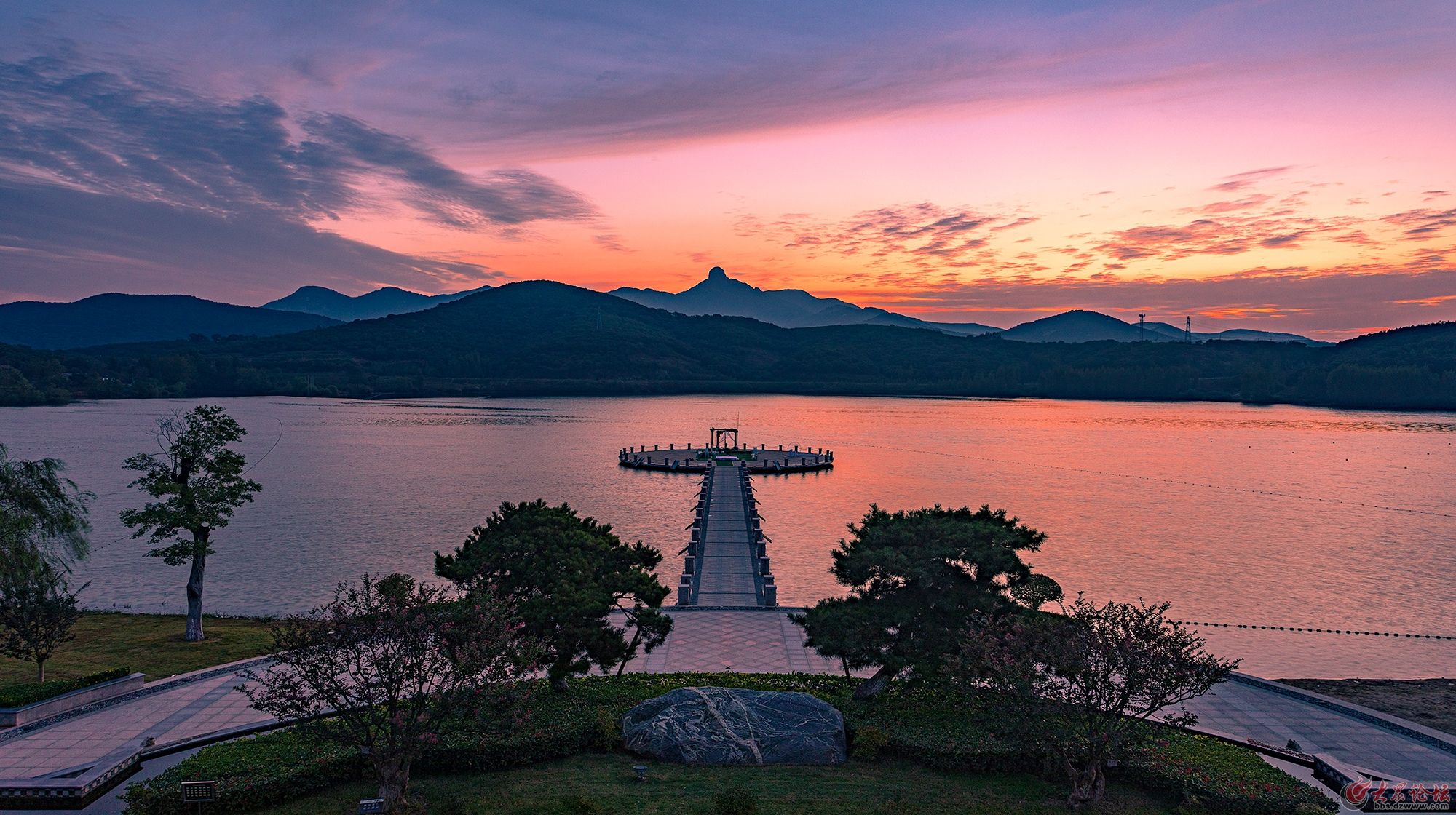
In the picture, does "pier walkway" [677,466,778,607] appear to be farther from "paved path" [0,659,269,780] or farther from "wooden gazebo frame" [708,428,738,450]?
"wooden gazebo frame" [708,428,738,450]

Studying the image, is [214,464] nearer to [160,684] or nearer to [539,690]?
[160,684]

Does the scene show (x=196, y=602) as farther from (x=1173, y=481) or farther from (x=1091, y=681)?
(x=1173, y=481)

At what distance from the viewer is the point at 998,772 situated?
18094 mm

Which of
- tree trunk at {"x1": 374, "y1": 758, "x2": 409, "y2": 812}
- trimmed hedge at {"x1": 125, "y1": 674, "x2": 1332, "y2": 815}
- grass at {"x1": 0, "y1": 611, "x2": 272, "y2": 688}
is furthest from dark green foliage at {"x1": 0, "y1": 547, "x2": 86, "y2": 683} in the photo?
tree trunk at {"x1": 374, "y1": 758, "x2": 409, "y2": 812}

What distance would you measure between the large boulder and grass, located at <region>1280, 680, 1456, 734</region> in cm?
1862

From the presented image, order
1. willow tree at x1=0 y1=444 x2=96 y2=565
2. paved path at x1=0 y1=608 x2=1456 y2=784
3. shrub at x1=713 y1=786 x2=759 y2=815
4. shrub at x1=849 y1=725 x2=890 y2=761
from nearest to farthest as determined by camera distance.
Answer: shrub at x1=713 y1=786 x2=759 y2=815, shrub at x1=849 y1=725 x2=890 y2=761, paved path at x1=0 y1=608 x2=1456 y2=784, willow tree at x1=0 y1=444 x2=96 y2=565

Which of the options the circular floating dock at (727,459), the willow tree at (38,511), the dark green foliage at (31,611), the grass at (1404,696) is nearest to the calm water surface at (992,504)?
the grass at (1404,696)

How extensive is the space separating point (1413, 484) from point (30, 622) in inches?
4280

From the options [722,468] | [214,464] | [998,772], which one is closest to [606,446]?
[722,468]

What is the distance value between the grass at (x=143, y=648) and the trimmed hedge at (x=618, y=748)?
746cm

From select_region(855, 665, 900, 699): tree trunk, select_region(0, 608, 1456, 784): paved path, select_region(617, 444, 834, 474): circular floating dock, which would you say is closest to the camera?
select_region(0, 608, 1456, 784): paved path

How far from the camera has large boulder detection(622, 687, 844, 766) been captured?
18672mm

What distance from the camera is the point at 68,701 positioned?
21562 millimetres

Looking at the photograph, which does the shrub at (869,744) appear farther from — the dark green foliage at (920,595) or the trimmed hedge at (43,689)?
the trimmed hedge at (43,689)
